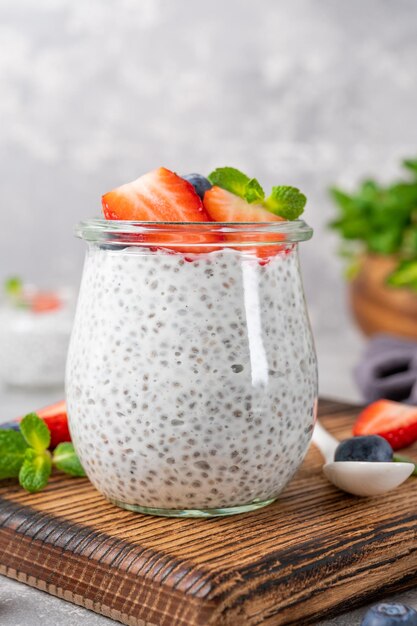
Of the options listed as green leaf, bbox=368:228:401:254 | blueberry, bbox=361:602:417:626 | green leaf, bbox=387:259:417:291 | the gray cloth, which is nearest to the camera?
blueberry, bbox=361:602:417:626

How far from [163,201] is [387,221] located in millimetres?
1396

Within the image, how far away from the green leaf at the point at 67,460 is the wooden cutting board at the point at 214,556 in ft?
0.14

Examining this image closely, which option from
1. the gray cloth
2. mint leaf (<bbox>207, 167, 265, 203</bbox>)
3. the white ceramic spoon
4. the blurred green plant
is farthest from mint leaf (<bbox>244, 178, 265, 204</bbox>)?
the blurred green plant

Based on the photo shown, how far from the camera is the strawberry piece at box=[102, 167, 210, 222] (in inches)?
39.7

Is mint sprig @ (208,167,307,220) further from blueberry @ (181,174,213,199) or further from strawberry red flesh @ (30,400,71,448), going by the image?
strawberry red flesh @ (30,400,71,448)

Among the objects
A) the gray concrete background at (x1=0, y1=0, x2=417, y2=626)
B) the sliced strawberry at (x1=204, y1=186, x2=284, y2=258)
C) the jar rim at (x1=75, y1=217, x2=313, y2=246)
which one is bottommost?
the jar rim at (x1=75, y1=217, x2=313, y2=246)

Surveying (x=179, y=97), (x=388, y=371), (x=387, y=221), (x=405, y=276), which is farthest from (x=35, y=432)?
(x=179, y=97)

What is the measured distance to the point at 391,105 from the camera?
117 inches

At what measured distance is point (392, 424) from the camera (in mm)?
1332

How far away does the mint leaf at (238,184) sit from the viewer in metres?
1.03

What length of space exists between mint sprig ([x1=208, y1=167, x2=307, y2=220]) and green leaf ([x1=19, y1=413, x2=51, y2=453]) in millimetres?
369

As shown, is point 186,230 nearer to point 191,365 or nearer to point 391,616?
point 191,365

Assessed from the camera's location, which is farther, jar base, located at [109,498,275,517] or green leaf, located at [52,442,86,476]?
green leaf, located at [52,442,86,476]

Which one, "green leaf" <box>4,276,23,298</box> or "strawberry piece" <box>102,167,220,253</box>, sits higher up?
"strawberry piece" <box>102,167,220,253</box>
